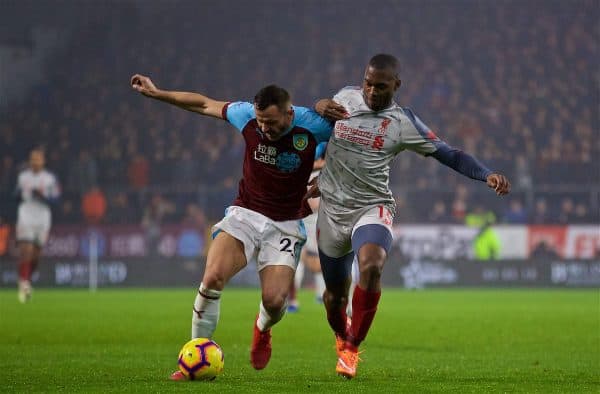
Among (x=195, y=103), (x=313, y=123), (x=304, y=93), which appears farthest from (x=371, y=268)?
(x=304, y=93)

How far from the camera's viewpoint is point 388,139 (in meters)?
7.51

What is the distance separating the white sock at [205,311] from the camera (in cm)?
730

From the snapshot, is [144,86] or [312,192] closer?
[144,86]

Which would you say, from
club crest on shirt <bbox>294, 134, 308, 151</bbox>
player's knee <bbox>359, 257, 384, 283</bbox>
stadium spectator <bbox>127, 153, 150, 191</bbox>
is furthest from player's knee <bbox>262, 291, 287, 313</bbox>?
stadium spectator <bbox>127, 153, 150, 191</bbox>

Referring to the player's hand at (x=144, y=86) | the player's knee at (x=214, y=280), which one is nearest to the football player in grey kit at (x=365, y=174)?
the player's knee at (x=214, y=280)

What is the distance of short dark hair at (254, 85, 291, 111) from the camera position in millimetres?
7098

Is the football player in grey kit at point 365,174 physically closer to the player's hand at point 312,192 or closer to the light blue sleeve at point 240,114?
the player's hand at point 312,192

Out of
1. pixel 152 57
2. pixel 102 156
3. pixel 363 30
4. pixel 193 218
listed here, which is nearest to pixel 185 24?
pixel 152 57

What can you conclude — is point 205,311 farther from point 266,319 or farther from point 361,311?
point 361,311

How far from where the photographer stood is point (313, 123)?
293 inches

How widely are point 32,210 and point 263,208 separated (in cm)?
1254

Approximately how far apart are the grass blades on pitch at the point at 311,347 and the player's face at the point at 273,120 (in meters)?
1.67

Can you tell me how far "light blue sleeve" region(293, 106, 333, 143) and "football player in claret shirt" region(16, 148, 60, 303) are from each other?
12.1 meters

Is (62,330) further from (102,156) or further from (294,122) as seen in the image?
(102,156)
